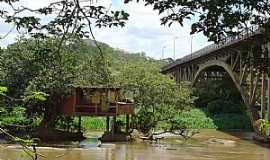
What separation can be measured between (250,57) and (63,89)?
86.7ft

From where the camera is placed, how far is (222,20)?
5.53 meters

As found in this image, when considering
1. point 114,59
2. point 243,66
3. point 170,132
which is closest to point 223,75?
point 114,59

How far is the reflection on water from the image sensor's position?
27.0m

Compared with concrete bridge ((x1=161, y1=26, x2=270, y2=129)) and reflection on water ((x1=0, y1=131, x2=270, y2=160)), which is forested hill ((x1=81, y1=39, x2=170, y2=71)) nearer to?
concrete bridge ((x1=161, y1=26, x2=270, y2=129))

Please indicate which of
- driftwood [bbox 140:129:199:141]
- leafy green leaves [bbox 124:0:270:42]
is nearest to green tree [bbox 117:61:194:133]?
driftwood [bbox 140:129:199:141]

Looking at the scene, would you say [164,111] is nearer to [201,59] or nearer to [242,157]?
[242,157]

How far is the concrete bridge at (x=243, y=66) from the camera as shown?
6473 millimetres

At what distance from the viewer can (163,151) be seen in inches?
1214

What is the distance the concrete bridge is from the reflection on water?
355 cm

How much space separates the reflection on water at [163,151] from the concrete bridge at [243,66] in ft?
11.6

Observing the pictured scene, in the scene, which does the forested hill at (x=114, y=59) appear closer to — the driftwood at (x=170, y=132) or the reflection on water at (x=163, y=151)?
the reflection on water at (x=163, y=151)

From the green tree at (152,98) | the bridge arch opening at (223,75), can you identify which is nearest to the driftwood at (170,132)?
the green tree at (152,98)

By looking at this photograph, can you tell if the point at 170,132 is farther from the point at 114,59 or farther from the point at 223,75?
the point at 223,75

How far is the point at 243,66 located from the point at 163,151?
23.5 meters
